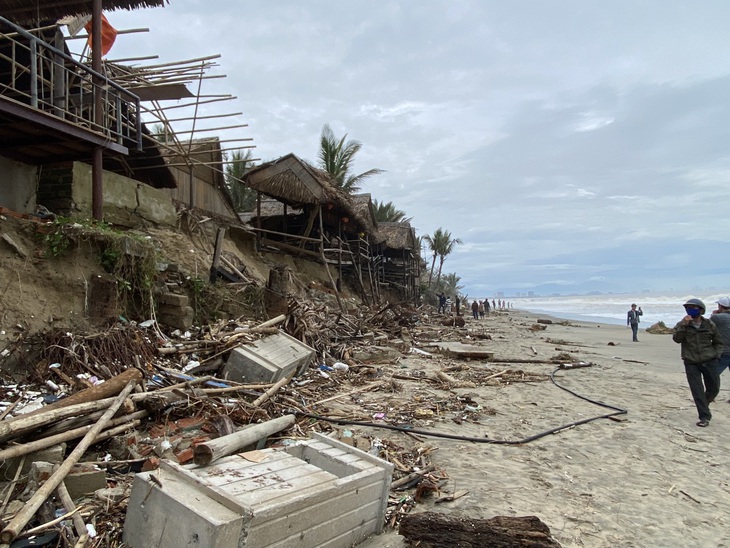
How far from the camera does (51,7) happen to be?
8766 mm

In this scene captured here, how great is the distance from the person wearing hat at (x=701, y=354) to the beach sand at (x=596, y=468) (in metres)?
0.36

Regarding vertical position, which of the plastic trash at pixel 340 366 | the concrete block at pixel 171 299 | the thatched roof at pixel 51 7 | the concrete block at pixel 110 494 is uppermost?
the thatched roof at pixel 51 7

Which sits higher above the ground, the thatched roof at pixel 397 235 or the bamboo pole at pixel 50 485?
the thatched roof at pixel 397 235

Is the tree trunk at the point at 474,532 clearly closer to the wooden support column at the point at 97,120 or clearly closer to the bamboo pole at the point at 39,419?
the bamboo pole at the point at 39,419

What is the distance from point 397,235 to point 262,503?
2541 cm

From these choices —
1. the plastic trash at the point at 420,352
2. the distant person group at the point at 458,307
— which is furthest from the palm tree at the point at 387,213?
the plastic trash at the point at 420,352

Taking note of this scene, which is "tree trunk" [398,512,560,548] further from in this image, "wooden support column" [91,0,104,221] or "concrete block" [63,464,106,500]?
"wooden support column" [91,0,104,221]

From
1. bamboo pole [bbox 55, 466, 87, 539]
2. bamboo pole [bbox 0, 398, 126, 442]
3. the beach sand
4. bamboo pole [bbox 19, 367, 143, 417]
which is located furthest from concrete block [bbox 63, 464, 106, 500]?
the beach sand

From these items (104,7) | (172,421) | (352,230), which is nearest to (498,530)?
(172,421)

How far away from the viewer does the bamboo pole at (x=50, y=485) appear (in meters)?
2.37

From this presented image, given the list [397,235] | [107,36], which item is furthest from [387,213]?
[107,36]

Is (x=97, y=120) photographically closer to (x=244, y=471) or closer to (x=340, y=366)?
(x=340, y=366)

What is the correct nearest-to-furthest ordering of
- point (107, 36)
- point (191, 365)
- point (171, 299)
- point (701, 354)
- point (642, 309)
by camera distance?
point (701, 354)
point (191, 365)
point (171, 299)
point (107, 36)
point (642, 309)

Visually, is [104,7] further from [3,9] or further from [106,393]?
[106,393]
